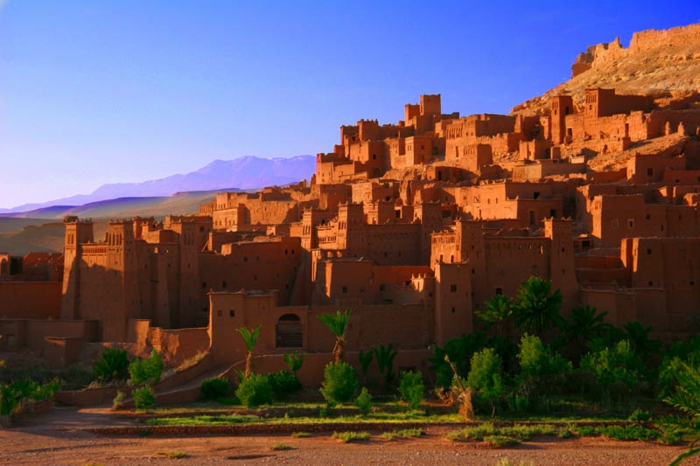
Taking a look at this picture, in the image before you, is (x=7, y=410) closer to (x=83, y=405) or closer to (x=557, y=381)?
(x=83, y=405)

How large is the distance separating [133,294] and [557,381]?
1494 centimetres

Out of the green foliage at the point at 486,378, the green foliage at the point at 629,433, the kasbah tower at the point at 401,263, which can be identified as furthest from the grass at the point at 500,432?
the kasbah tower at the point at 401,263

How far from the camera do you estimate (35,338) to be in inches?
1483

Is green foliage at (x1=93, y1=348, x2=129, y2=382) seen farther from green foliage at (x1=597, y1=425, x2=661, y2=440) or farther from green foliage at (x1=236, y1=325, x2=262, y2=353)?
green foliage at (x1=597, y1=425, x2=661, y2=440)

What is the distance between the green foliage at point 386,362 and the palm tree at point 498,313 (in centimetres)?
315

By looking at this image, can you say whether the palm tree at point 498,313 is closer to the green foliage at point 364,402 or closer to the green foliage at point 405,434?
the green foliage at point 364,402

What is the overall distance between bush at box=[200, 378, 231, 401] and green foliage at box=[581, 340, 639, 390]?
1155 centimetres

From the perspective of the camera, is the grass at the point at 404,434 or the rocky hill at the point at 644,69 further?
the rocky hill at the point at 644,69

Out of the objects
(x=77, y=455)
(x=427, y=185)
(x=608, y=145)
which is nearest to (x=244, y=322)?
(x=77, y=455)

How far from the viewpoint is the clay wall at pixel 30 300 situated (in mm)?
39000

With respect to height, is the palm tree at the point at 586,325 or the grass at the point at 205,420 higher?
the palm tree at the point at 586,325

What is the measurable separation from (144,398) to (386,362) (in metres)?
7.93

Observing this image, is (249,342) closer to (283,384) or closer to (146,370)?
(283,384)

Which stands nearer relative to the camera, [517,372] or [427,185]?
[517,372]
